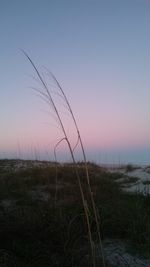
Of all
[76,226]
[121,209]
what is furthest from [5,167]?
[76,226]

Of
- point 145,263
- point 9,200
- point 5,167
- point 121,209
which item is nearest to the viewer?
point 145,263

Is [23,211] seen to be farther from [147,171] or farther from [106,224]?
[147,171]

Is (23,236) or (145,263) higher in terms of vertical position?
(23,236)

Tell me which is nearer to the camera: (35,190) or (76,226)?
(76,226)

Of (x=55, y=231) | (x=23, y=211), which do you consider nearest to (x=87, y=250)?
(x=55, y=231)

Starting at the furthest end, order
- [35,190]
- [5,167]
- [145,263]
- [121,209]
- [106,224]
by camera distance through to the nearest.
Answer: [5,167] → [35,190] → [121,209] → [106,224] → [145,263]

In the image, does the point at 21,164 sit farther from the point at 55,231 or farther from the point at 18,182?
the point at 55,231

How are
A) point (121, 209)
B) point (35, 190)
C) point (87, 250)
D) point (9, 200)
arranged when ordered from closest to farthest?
point (87, 250), point (121, 209), point (9, 200), point (35, 190)

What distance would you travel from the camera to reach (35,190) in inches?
416

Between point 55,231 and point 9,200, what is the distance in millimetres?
3736

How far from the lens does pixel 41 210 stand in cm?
661

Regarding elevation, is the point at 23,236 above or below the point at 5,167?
below

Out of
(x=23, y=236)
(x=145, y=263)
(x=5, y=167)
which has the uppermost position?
(x=5, y=167)

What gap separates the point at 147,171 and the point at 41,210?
9893mm
